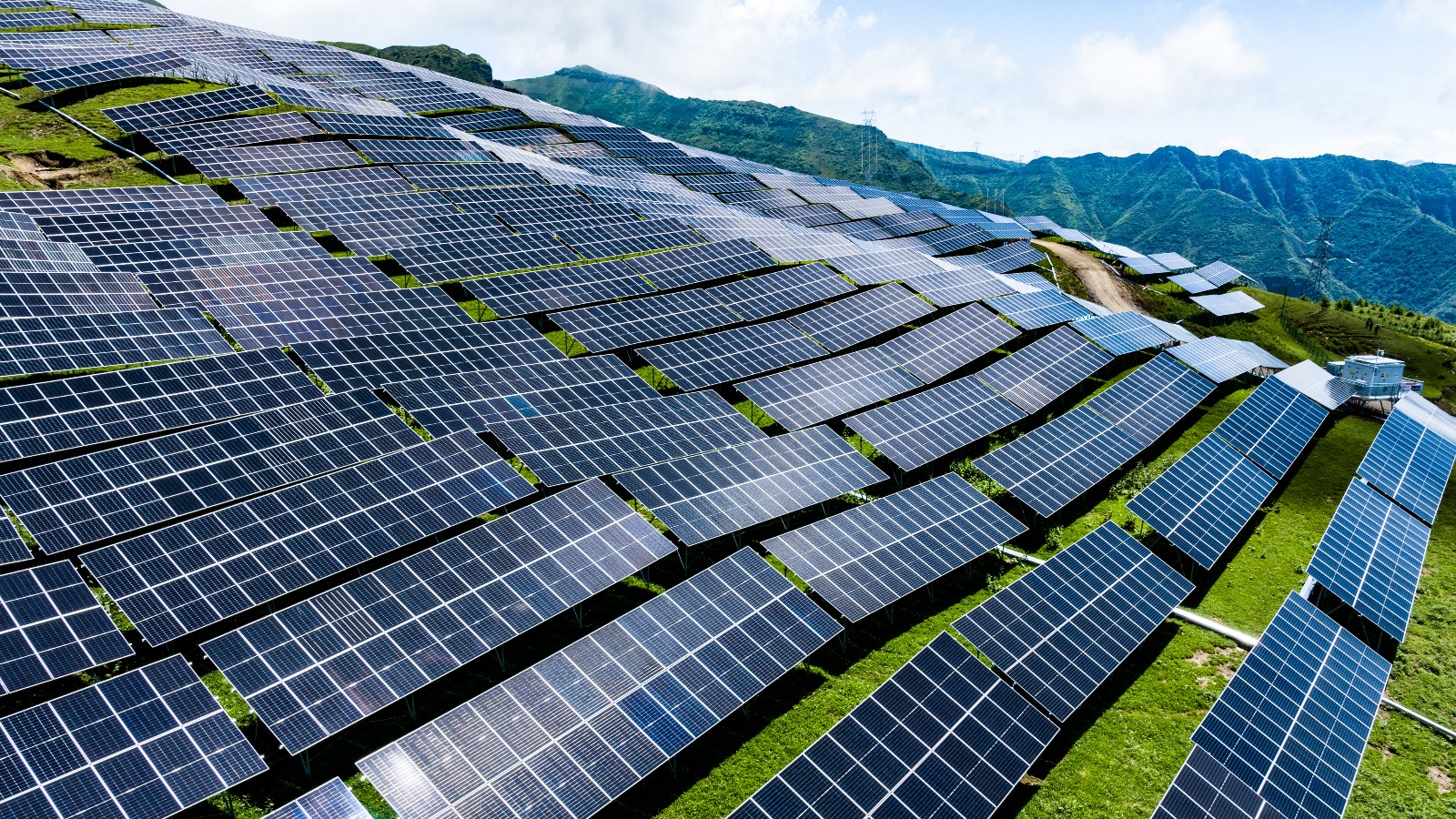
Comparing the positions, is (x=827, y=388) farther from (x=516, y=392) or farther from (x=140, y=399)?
(x=140, y=399)

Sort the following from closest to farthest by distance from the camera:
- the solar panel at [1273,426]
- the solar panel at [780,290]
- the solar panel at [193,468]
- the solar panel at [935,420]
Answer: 1. the solar panel at [193,468]
2. the solar panel at [935,420]
3. the solar panel at [1273,426]
4. the solar panel at [780,290]

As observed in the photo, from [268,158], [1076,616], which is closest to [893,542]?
[1076,616]

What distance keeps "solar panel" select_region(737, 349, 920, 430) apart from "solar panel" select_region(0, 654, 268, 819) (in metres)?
26.0

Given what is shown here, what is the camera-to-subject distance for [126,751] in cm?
1823

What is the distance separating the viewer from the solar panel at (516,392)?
35594 mm

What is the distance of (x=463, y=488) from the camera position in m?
30.2

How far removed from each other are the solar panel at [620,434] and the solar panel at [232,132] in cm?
4484

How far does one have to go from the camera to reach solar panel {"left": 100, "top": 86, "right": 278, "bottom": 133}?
63.9m

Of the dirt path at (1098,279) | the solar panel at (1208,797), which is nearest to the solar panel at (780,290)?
the dirt path at (1098,279)

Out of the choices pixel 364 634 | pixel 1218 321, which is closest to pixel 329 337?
pixel 364 634

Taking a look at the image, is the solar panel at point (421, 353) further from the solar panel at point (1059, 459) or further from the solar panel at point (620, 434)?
the solar panel at point (1059, 459)

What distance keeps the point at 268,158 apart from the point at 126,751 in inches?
2244

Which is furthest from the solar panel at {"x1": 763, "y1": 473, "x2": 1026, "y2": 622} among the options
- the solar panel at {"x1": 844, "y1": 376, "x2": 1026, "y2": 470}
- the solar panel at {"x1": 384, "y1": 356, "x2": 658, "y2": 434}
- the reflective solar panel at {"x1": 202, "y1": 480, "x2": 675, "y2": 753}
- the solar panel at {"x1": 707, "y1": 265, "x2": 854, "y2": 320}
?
the solar panel at {"x1": 707, "y1": 265, "x2": 854, "y2": 320}

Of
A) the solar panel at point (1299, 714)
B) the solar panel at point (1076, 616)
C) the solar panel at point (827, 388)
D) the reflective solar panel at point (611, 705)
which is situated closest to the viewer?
the reflective solar panel at point (611, 705)
